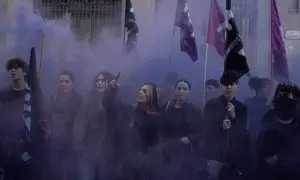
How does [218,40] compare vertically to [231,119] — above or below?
above

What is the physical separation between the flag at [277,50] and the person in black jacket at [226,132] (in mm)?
436

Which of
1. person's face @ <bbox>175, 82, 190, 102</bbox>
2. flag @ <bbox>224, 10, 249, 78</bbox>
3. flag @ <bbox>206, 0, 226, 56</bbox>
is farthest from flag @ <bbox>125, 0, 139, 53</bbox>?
flag @ <bbox>224, 10, 249, 78</bbox>

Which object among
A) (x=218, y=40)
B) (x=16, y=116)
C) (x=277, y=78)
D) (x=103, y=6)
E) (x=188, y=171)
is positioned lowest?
(x=188, y=171)

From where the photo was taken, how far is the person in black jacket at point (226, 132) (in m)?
5.14

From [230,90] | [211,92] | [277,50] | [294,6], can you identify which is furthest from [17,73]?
[294,6]

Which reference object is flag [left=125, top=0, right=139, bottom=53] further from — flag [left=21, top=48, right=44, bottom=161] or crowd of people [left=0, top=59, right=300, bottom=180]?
flag [left=21, top=48, right=44, bottom=161]

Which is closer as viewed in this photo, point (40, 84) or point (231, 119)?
point (231, 119)

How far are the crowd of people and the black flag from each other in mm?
84

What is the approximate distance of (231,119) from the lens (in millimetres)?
5137

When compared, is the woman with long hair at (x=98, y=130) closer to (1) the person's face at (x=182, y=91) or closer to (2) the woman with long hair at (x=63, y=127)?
(2) the woman with long hair at (x=63, y=127)

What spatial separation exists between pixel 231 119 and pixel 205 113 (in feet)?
0.84

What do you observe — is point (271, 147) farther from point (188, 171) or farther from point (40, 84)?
point (40, 84)

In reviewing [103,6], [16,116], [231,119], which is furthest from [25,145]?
[231,119]

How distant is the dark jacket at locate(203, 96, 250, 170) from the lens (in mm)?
5137
